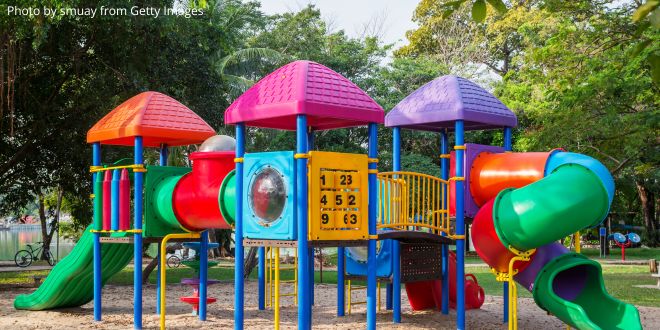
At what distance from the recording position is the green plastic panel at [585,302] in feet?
26.0

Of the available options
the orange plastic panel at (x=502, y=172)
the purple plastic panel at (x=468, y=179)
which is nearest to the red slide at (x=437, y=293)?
the purple plastic panel at (x=468, y=179)

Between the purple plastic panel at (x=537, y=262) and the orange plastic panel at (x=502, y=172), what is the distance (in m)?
0.87

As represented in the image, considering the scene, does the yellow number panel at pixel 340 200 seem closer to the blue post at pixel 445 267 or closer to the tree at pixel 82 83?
the blue post at pixel 445 267

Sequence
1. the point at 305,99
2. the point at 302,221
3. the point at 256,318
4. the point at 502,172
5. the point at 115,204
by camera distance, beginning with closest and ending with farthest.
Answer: the point at 302,221, the point at 305,99, the point at 502,172, the point at 115,204, the point at 256,318

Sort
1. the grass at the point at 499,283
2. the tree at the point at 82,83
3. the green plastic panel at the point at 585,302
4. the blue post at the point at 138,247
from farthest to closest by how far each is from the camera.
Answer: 1. the tree at the point at 82,83
2. the grass at the point at 499,283
3. the blue post at the point at 138,247
4. the green plastic panel at the point at 585,302

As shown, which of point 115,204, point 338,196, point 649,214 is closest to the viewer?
point 338,196

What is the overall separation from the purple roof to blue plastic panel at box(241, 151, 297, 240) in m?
2.89

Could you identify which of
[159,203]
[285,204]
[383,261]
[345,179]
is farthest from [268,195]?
[383,261]

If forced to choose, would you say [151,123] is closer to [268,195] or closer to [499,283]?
[268,195]

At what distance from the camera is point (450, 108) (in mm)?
9734

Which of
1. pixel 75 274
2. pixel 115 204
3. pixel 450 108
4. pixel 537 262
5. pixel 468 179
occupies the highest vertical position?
pixel 450 108

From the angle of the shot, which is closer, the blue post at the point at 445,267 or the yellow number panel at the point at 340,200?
the yellow number panel at the point at 340,200

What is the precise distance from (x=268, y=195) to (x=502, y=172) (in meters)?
3.37

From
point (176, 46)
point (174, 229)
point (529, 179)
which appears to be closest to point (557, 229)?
point (529, 179)
